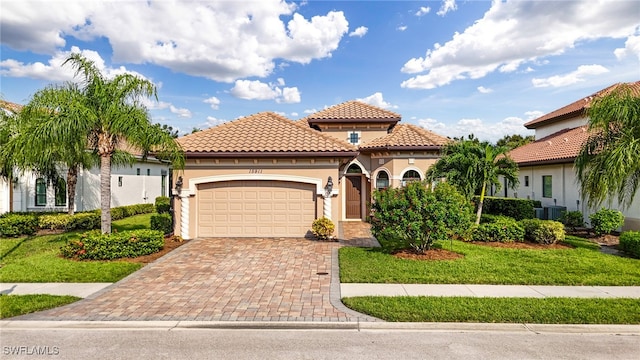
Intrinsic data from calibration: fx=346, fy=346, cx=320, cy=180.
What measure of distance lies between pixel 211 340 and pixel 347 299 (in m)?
2.73

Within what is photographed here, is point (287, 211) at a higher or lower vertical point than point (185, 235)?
higher

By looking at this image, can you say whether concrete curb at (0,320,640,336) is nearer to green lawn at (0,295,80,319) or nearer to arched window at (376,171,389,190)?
green lawn at (0,295,80,319)

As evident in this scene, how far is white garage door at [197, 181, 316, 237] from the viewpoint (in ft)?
45.9

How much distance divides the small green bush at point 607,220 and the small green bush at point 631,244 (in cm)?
227

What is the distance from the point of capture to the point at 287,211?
1408cm

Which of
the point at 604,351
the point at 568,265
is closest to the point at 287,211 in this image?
the point at 568,265

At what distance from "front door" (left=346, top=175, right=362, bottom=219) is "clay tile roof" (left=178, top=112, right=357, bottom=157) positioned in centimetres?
503

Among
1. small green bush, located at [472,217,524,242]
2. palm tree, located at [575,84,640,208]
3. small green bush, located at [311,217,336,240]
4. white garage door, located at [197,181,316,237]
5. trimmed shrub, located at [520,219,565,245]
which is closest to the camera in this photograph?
palm tree, located at [575,84,640,208]

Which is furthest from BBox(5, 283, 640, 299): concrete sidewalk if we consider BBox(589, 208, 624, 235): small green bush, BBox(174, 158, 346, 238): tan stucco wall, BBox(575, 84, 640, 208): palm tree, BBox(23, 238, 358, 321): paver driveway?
BBox(589, 208, 624, 235): small green bush

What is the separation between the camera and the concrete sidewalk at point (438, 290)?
728 centimetres

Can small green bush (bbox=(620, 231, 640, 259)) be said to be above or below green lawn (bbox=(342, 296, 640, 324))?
above

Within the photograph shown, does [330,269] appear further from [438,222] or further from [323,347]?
[323,347]

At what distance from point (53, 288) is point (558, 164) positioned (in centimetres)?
2081

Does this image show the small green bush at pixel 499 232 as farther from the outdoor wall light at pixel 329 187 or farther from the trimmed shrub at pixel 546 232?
Result: the outdoor wall light at pixel 329 187
